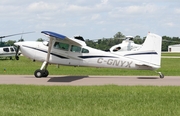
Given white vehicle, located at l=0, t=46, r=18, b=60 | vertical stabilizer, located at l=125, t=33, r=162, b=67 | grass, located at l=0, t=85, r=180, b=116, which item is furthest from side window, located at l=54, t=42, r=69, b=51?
white vehicle, located at l=0, t=46, r=18, b=60

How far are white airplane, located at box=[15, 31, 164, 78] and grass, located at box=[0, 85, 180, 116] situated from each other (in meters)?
6.09

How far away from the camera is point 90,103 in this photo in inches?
388

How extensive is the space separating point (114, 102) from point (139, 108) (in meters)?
1.05

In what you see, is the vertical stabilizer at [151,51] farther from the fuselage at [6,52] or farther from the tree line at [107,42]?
the fuselage at [6,52]

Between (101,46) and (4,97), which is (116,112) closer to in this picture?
(4,97)

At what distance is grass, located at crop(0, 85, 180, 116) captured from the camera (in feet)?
28.1

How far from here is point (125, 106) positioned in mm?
9406

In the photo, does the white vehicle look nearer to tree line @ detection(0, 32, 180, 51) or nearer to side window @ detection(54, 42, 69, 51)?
tree line @ detection(0, 32, 180, 51)

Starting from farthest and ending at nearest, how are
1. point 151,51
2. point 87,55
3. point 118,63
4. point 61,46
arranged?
point 61,46 < point 87,55 < point 118,63 < point 151,51

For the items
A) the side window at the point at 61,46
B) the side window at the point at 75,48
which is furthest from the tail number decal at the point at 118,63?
the side window at the point at 61,46

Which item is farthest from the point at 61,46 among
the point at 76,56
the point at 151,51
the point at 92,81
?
the point at 151,51

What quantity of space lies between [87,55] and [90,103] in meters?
9.41

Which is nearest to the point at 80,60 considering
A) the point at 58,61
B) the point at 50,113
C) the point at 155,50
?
the point at 58,61

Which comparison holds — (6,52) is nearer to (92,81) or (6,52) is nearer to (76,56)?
(76,56)
